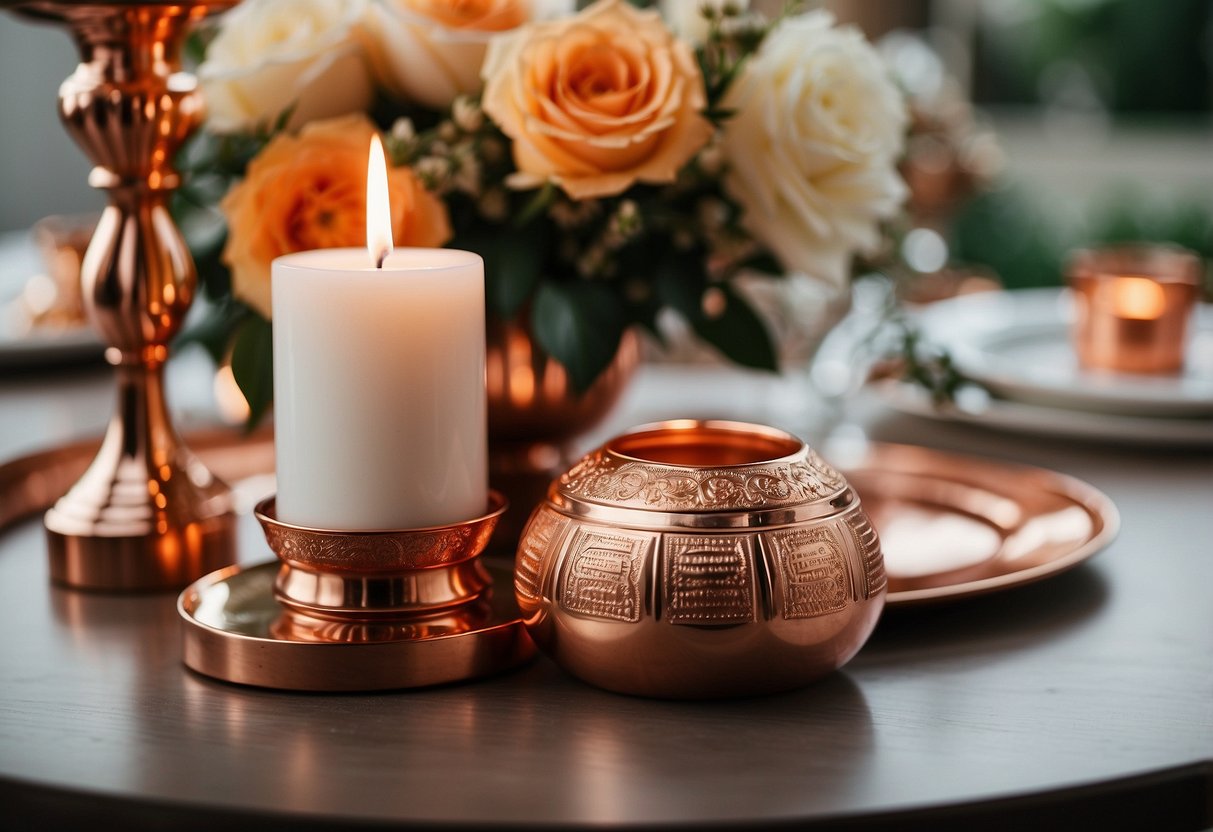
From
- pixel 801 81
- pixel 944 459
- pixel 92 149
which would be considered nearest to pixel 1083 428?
pixel 944 459

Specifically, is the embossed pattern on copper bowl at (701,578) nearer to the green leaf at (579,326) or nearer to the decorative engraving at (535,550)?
the decorative engraving at (535,550)

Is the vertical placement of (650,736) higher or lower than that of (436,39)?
lower

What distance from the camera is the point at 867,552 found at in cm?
53

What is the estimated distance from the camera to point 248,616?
22.1 inches

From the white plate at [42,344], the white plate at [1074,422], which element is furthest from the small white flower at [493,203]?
the white plate at [42,344]

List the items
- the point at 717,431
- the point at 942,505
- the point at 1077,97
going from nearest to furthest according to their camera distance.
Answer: the point at 717,431 → the point at 942,505 → the point at 1077,97

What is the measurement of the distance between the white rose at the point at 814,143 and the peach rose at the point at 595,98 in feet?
0.12

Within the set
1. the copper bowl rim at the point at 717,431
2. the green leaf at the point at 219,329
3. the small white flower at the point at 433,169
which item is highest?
the small white flower at the point at 433,169

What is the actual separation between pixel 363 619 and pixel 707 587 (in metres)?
0.14

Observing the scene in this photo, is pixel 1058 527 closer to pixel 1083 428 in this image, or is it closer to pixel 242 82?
pixel 1083 428

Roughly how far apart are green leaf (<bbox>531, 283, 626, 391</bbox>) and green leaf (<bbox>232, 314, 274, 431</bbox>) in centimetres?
13

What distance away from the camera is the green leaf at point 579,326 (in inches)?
26.6

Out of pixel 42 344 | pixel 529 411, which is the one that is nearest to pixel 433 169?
pixel 529 411

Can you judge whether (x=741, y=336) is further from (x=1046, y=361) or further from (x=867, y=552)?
(x=1046, y=361)
